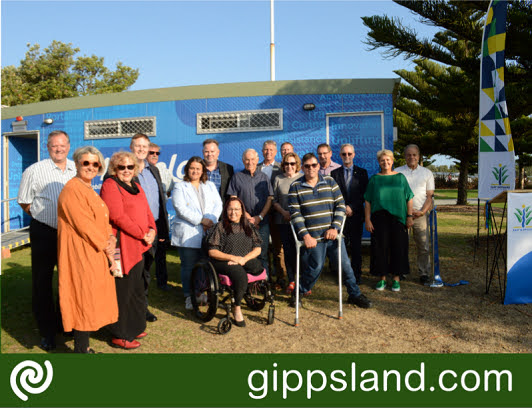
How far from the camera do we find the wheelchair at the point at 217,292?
381 centimetres

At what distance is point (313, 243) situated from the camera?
4062mm

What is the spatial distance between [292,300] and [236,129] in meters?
3.37

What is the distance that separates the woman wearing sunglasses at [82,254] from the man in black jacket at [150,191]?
0.88 metres

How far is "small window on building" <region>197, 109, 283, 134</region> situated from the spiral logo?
15.7 ft

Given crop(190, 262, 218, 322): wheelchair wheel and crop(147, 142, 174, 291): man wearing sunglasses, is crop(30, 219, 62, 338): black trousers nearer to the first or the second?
crop(190, 262, 218, 322): wheelchair wheel

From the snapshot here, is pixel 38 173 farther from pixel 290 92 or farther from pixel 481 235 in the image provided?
pixel 481 235

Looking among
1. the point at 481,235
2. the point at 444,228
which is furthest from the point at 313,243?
the point at 444,228

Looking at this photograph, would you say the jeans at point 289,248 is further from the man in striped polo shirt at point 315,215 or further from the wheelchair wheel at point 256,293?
the wheelchair wheel at point 256,293

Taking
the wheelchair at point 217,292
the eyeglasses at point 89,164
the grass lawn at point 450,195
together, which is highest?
the eyeglasses at point 89,164

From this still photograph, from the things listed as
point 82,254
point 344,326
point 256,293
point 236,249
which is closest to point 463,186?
point 344,326

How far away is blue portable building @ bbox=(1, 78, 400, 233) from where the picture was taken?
6340 mm

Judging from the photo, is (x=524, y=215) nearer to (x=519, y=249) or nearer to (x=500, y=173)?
(x=519, y=249)

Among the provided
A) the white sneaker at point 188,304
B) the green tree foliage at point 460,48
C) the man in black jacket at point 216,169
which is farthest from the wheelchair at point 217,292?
the green tree foliage at point 460,48

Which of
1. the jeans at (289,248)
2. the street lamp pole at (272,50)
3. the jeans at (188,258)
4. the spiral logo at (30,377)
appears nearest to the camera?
the spiral logo at (30,377)
